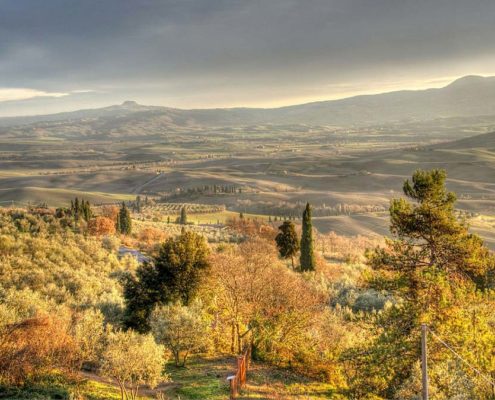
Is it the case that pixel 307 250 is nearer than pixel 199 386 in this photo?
No

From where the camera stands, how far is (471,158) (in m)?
161

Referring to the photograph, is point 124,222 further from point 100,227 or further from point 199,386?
point 199,386

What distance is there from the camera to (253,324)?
22875 mm

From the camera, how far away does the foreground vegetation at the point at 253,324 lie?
16.1 meters

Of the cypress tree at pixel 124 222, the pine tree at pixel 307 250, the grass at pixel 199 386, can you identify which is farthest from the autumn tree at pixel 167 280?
the cypress tree at pixel 124 222

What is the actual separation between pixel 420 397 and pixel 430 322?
8.98 feet

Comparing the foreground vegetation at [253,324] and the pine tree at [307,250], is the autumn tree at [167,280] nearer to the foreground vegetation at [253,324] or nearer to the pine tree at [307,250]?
the foreground vegetation at [253,324]

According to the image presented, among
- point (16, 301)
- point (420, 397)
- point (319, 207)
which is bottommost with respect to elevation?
point (319, 207)

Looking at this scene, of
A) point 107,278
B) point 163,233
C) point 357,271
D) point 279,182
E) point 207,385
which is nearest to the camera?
point 207,385

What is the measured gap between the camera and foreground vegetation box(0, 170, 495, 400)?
16.1 meters

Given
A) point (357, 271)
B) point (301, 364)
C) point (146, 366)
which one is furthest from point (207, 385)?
point (357, 271)

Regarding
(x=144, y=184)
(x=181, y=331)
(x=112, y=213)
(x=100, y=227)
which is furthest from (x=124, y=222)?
(x=144, y=184)

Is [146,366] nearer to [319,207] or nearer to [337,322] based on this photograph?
[337,322]

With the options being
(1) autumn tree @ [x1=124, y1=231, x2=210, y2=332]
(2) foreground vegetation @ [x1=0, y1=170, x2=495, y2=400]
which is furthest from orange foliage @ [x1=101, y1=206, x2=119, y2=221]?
(1) autumn tree @ [x1=124, y1=231, x2=210, y2=332]
